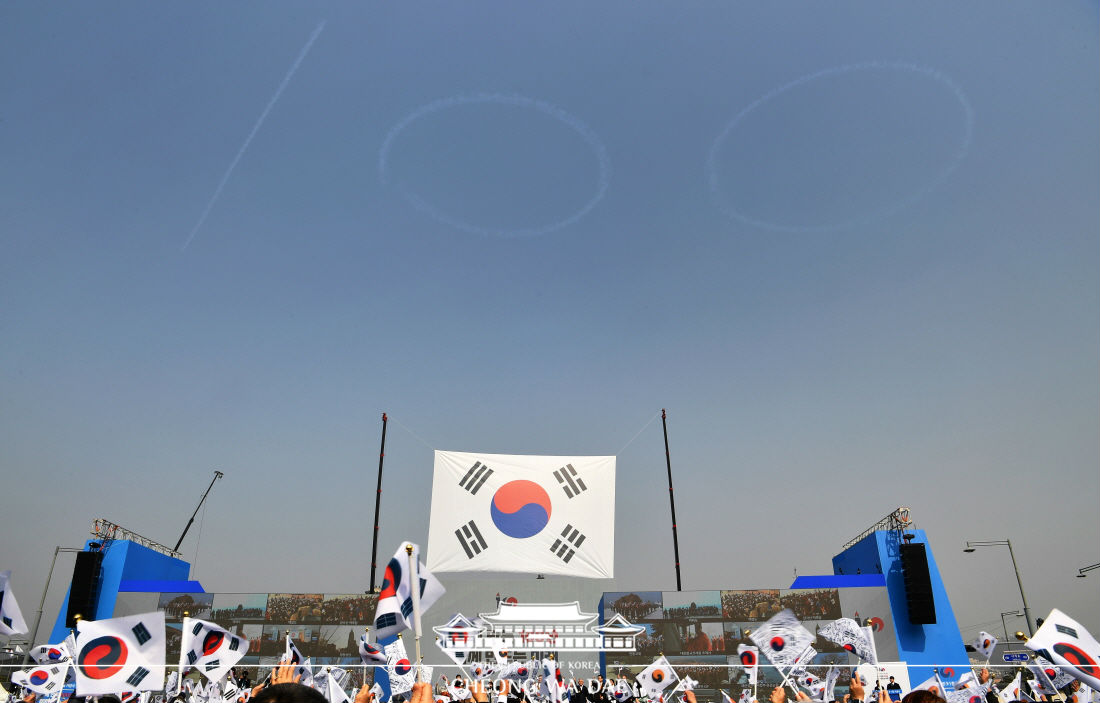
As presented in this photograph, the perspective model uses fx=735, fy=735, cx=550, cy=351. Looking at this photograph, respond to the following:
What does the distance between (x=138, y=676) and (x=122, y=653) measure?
559 millimetres

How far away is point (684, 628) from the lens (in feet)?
96.1

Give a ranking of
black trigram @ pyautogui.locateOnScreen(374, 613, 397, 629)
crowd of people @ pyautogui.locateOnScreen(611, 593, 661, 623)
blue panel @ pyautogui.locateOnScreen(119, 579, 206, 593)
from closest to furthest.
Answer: black trigram @ pyautogui.locateOnScreen(374, 613, 397, 629)
crowd of people @ pyautogui.locateOnScreen(611, 593, 661, 623)
blue panel @ pyautogui.locateOnScreen(119, 579, 206, 593)

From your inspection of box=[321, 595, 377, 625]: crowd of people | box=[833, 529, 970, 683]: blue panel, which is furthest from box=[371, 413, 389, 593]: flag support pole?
box=[833, 529, 970, 683]: blue panel

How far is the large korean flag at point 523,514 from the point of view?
28500 mm

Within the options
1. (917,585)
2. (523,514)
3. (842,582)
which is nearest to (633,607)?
(523,514)

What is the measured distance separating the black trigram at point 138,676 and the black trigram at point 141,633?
1.63 ft

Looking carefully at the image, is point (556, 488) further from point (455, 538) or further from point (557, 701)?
point (557, 701)

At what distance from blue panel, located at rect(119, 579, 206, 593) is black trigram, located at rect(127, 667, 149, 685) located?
18458 millimetres

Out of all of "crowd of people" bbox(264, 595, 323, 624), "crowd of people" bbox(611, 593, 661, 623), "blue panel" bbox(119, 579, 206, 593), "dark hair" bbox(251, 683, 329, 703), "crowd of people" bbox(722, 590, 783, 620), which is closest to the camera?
"dark hair" bbox(251, 683, 329, 703)

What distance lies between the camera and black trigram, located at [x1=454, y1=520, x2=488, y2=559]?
28625 mm

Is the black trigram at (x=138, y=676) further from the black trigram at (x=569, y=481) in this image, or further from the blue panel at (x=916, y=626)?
the blue panel at (x=916, y=626)

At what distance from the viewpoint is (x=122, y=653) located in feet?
46.9

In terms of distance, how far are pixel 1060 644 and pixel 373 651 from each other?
11.6 meters

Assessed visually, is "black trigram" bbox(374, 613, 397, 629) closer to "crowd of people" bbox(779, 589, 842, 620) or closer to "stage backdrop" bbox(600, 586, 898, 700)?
"stage backdrop" bbox(600, 586, 898, 700)
